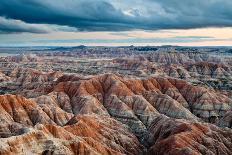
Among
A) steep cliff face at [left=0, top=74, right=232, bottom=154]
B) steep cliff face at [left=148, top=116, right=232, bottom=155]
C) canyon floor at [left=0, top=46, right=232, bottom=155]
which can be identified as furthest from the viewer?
steep cliff face at [left=148, top=116, right=232, bottom=155]

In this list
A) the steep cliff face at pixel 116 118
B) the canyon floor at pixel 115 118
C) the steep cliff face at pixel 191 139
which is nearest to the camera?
the canyon floor at pixel 115 118

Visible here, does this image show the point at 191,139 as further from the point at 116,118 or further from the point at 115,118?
the point at 115,118

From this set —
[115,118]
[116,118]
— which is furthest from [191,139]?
[115,118]

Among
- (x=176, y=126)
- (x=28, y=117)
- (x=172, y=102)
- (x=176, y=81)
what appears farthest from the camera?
(x=176, y=81)

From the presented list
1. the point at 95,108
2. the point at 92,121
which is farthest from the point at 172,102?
the point at 92,121

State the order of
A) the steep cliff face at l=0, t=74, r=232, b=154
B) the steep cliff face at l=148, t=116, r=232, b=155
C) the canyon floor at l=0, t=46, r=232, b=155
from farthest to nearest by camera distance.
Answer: the steep cliff face at l=148, t=116, r=232, b=155, the steep cliff face at l=0, t=74, r=232, b=154, the canyon floor at l=0, t=46, r=232, b=155

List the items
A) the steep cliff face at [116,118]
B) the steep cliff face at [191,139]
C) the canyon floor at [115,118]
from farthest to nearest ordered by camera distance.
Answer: the steep cliff face at [191,139] < the steep cliff face at [116,118] < the canyon floor at [115,118]

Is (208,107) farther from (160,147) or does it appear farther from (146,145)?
(160,147)

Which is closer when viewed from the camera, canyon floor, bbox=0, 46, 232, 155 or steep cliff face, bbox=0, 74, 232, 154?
canyon floor, bbox=0, 46, 232, 155
